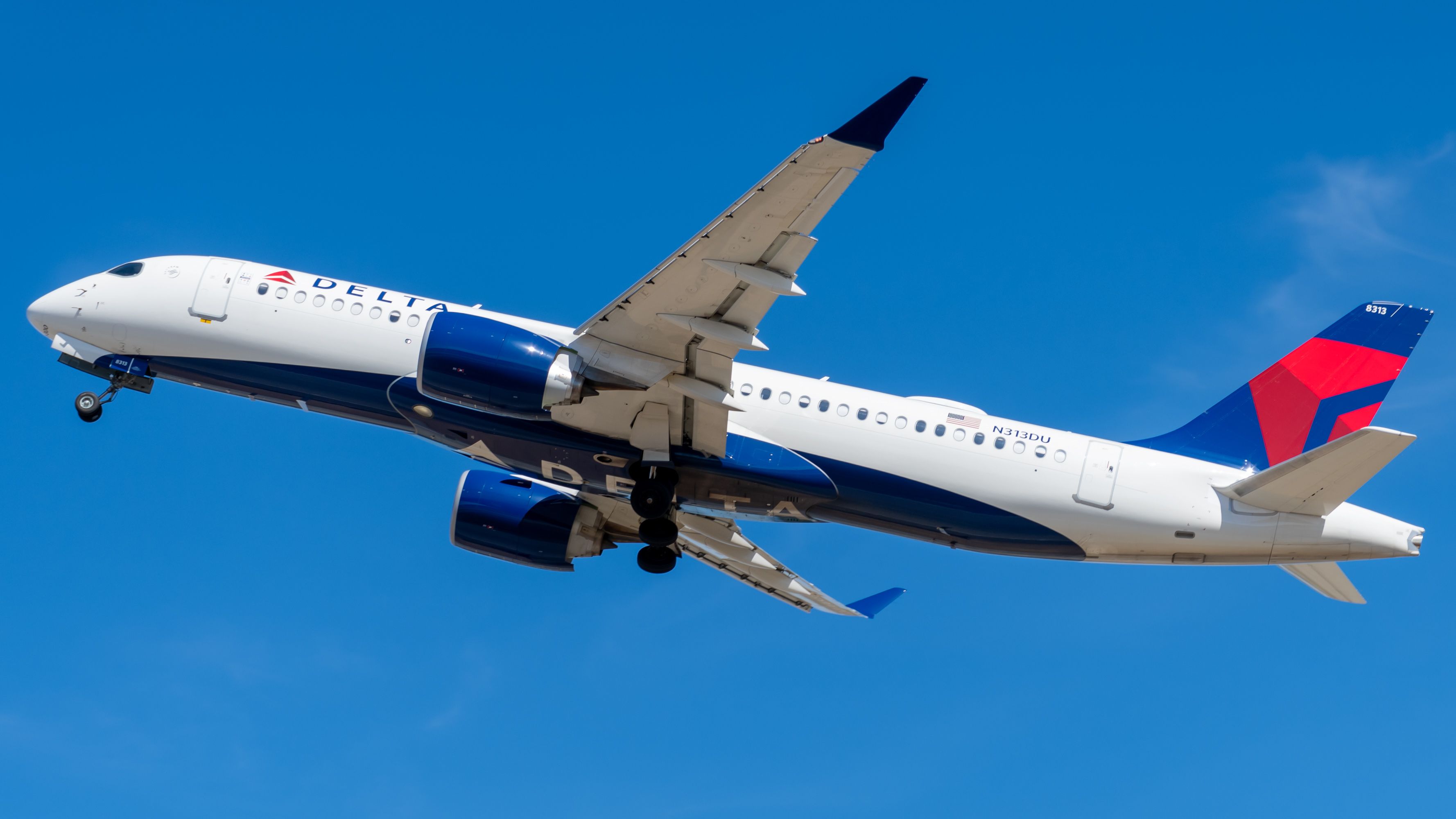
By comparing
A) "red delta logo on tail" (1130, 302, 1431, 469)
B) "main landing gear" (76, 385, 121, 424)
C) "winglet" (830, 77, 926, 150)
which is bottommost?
"main landing gear" (76, 385, 121, 424)

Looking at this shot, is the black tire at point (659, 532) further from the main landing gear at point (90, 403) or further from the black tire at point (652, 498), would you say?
the main landing gear at point (90, 403)

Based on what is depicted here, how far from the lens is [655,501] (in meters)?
29.0

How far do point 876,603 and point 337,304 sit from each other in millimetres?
14982

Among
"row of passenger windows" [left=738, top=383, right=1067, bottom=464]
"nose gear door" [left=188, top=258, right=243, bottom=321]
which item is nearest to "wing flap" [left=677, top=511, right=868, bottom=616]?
"row of passenger windows" [left=738, top=383, right=1067, bottom=464]

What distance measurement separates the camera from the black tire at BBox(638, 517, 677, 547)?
30.1 meters

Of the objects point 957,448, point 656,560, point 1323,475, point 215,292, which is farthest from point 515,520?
point 1323,475

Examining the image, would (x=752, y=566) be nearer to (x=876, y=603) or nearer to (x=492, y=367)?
(x=876, y=603)

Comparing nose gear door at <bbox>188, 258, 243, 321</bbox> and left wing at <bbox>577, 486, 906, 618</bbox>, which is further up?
nose gear door at <bbox>188, 258, 243, 321</bbox>

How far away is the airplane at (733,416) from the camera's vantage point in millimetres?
26266

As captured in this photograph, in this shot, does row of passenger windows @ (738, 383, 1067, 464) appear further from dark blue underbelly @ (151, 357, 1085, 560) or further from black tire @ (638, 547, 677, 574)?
black tire @ (638, 547, 677, 574)

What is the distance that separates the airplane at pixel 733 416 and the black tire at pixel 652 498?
A: 5cm

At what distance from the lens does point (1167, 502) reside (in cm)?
2802

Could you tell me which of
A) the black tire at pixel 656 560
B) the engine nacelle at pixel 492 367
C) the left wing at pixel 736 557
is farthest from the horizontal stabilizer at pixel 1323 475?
the engine nacelle at pixel 492 367

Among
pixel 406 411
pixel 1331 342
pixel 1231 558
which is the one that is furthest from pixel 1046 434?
pixel 406 411
